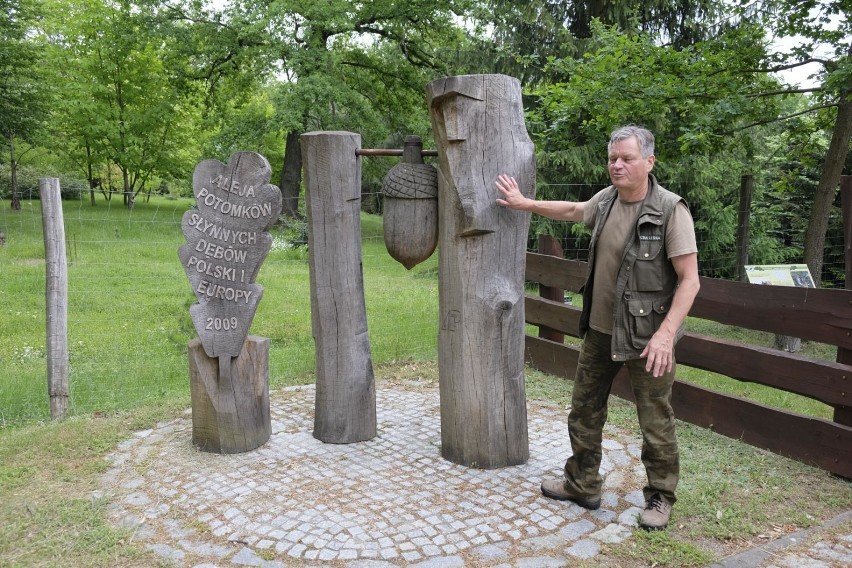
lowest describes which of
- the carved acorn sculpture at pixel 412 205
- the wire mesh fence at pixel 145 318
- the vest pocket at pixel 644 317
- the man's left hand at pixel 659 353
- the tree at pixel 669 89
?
the wire mesh fence at pixel 145 318

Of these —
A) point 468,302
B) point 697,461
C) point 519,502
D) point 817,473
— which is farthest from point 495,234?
point 817,473

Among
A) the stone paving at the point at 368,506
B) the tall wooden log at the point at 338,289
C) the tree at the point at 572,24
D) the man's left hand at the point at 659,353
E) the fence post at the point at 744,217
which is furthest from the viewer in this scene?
the tree at the point at 572,24

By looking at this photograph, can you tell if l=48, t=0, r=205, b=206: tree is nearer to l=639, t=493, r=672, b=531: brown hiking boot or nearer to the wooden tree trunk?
the wooden tree trunk

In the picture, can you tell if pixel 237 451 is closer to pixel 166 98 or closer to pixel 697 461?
pixel 697 461

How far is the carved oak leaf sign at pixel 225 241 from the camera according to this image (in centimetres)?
402

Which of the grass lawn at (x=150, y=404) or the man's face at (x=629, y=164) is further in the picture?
the grass lawn at (x=150, y=404)

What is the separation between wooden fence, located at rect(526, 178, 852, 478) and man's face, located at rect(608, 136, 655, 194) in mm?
1738

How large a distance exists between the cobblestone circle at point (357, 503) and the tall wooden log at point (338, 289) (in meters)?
0.21

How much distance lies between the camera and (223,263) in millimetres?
4062

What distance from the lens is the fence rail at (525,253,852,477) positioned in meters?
3.83

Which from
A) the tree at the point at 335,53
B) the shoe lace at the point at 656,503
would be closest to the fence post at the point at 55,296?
the shoe lace at the point at 656,503

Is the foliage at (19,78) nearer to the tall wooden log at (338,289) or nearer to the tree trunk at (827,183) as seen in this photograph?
the tall wooden log at (338,289)

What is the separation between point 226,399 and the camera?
162 inches

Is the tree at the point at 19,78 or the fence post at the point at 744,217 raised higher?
the tree at the point at 19,78
